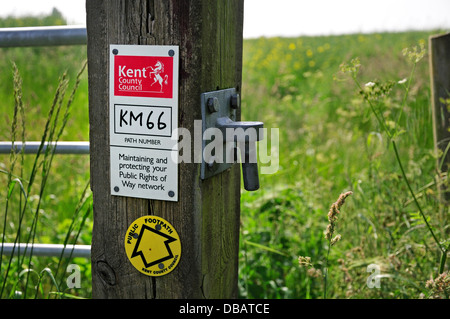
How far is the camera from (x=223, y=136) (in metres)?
1.36

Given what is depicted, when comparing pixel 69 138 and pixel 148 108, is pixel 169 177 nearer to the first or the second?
pixel 148 108

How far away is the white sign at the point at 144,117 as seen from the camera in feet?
4.16

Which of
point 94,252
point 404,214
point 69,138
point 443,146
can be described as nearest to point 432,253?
point 404,214

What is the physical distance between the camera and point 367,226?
237cm

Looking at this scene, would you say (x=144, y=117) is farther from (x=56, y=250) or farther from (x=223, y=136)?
(x=56, y=250)

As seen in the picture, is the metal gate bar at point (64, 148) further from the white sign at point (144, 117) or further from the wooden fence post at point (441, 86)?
the wooden fence post at point (441, 86)

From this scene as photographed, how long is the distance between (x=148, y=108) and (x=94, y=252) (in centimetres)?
48

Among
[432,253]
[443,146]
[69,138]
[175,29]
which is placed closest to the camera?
[175,29]

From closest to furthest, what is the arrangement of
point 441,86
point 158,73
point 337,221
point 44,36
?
1. point 158,73
2. point 44,36
3. point 337,221
4. point 441,86

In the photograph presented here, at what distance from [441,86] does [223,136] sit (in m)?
1.58

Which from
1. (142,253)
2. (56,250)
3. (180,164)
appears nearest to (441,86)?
(180,164)

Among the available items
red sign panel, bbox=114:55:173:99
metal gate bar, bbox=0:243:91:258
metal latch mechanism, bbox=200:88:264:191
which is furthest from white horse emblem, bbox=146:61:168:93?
metal gate bar, bbox=0:243:91:258

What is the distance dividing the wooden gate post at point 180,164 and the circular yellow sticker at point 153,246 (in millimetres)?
18

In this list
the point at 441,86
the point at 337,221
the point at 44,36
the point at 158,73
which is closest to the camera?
the point at 158,73
